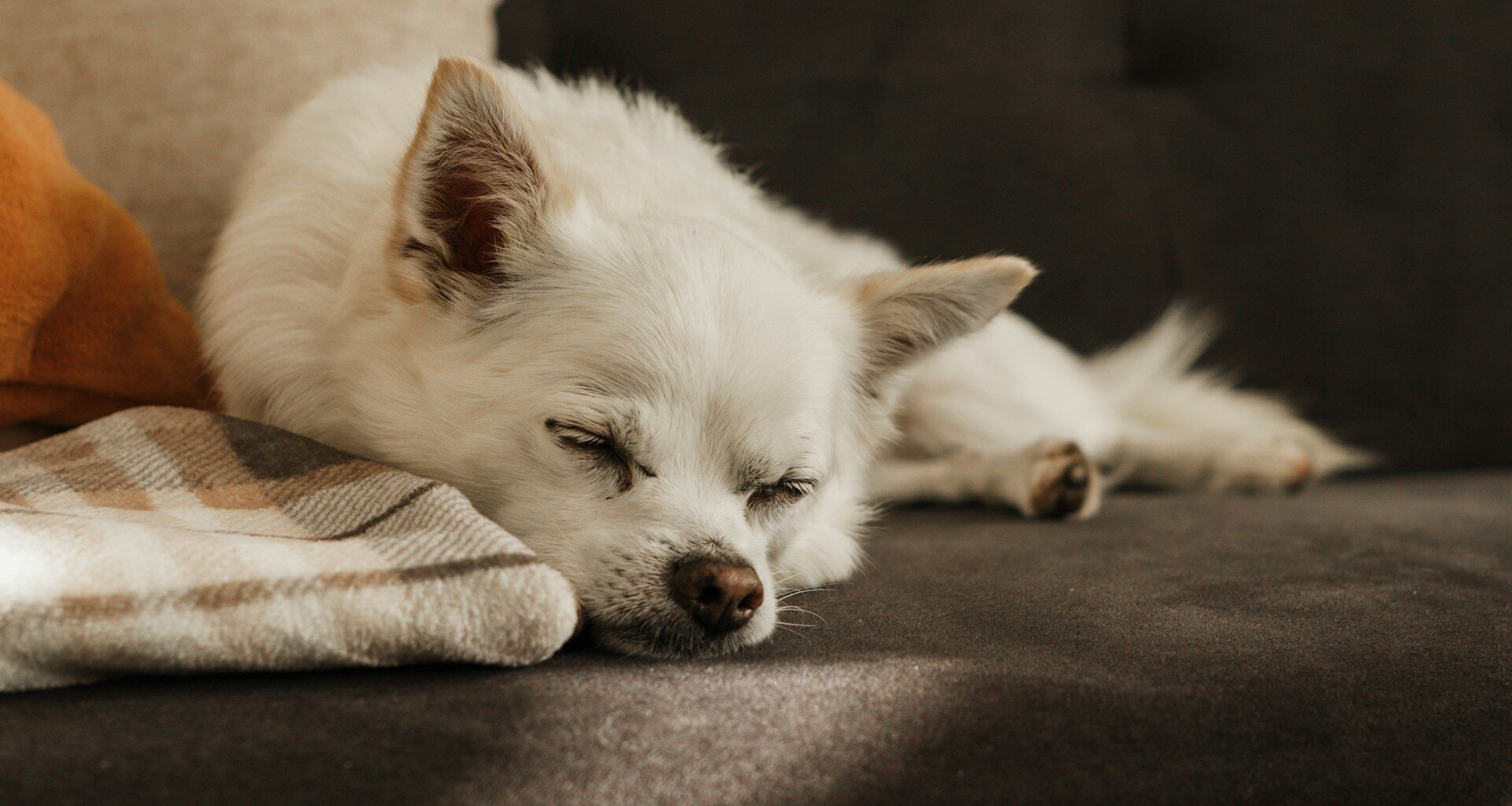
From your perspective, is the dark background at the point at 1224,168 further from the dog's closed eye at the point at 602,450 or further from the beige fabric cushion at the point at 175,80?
the dog's closed eye at the point at 602,450

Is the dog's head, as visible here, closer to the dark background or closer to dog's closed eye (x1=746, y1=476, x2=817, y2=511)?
dog's closed eye (x1=746, y1=476, x2=817, y2=511)

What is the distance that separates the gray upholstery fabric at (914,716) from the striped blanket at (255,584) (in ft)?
0.10

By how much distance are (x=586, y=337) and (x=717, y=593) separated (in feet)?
1.05

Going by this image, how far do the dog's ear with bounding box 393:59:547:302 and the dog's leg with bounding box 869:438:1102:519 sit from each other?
795 millimetres

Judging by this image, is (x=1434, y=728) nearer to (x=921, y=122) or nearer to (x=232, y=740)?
(x=232, y=740)

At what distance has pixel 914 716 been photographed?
782 millimetres

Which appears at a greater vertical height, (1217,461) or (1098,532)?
(1217,461)

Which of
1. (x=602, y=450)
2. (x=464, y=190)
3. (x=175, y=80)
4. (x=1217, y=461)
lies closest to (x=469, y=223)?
(x=464, y=190)

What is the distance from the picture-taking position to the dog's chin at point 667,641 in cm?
96

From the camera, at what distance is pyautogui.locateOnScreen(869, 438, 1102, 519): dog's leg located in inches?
65.1

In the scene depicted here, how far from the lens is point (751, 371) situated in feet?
3.67

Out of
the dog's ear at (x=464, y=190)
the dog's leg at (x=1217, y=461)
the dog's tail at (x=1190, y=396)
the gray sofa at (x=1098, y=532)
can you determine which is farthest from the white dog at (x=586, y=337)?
the dog's tail at (x=1190, y=396)

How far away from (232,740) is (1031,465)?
1.30 meters

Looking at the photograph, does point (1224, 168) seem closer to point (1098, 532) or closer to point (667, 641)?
point (1098, 532)
